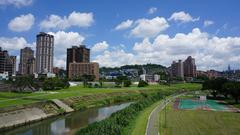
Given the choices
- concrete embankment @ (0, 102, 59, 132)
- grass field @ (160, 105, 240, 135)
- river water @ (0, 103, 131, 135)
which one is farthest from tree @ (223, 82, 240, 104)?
concrete embankment @ (0, 102, 59, 132)

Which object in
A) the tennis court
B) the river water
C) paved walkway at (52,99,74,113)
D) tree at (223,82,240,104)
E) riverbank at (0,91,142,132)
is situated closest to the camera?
the river water

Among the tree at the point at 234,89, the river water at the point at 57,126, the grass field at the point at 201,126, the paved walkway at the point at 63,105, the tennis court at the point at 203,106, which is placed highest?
the tree at the point at 234,89

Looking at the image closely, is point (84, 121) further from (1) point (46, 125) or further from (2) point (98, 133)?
(2) point (98, 133)

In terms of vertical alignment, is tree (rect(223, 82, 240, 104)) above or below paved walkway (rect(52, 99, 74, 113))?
above

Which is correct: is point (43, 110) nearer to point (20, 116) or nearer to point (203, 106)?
point (20, 116)

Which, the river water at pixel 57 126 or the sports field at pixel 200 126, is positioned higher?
the sports field at pixel 200 126

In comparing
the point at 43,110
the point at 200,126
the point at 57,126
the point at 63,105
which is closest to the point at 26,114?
the point at 43,110

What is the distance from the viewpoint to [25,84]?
10019cm

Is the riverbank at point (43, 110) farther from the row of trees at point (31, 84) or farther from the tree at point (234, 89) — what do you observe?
the tree at point (234, 89)

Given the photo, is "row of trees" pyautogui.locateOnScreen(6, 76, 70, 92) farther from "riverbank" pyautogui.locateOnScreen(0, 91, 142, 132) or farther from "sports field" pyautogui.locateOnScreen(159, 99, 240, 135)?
"sports field" pyautogui.locateOnScreen(159, 99, 240, 135)

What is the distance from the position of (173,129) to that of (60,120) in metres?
26.2

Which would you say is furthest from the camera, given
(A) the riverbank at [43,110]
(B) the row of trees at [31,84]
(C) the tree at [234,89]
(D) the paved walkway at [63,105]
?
(B) the row of trees at [31,84]

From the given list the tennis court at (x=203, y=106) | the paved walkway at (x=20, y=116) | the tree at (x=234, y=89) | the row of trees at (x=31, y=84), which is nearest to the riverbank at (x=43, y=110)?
the paved walkway at (x=20, y=116)

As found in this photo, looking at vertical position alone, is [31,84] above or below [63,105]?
above
